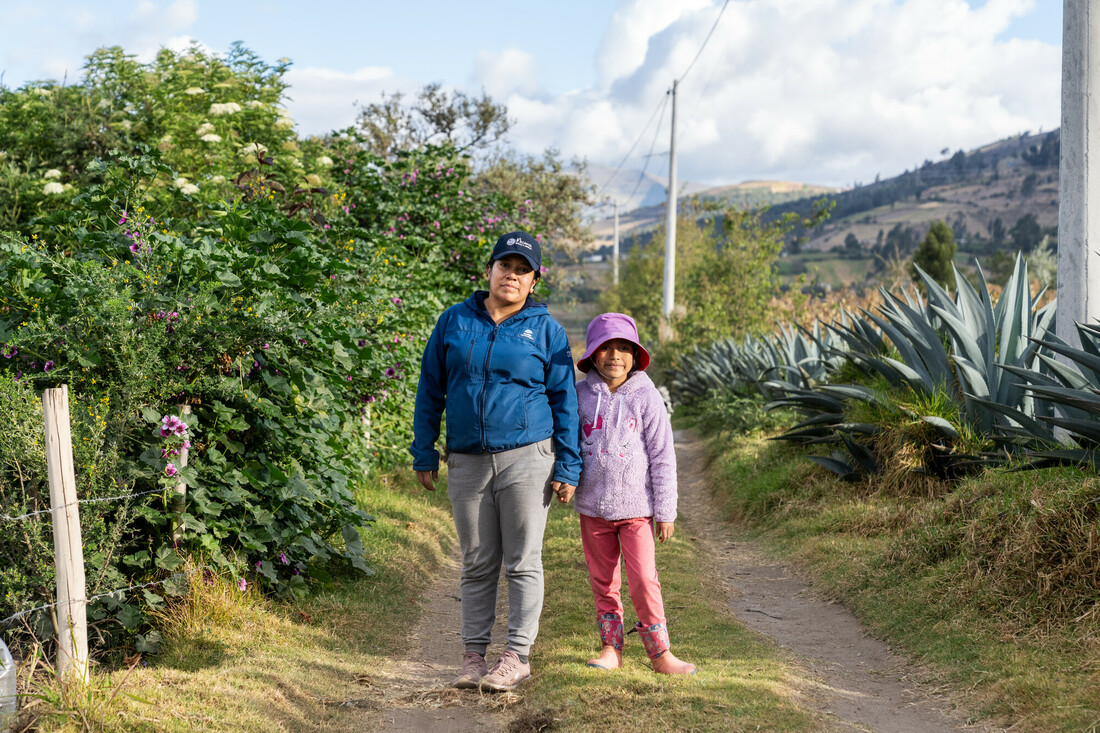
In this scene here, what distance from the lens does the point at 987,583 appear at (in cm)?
483

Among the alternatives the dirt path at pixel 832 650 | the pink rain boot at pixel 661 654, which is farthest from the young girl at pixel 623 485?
the dirt path at pixel 832 650

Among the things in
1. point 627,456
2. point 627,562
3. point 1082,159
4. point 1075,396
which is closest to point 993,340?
point 1082,159

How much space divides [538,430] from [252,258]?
174 cm

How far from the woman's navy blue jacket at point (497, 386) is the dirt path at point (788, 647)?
3.55 feet

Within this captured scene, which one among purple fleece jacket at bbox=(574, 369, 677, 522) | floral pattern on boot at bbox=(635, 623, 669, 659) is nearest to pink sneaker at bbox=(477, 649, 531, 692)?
floral pattern on boot at bbox=(635, 623, 669, 659)

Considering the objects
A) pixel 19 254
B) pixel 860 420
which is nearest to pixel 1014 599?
pixel 860 420

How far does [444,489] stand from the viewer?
923 cm

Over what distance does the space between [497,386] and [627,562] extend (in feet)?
3.42

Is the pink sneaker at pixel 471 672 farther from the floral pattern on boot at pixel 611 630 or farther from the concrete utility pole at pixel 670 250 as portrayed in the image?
the concrete utility pole at pixel 670 250

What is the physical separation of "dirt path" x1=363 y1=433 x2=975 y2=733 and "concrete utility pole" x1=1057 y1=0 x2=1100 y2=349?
2.55m

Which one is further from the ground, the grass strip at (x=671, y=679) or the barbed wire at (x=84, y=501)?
the barbed wire at (x=84, y=501)

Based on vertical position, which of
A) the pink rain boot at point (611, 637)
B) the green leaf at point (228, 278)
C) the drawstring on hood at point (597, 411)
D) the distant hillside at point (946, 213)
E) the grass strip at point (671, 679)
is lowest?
the grass strip at point (671, 679)

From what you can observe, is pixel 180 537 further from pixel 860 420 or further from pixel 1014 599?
pixel 860 420

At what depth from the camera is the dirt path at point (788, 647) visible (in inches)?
154
